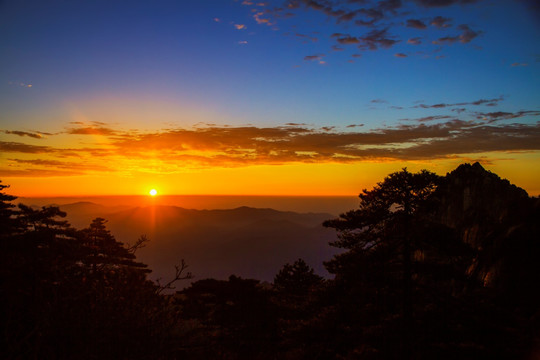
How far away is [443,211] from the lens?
211 feet

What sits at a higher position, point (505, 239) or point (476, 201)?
point (476, 201)

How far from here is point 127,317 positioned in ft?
35.8

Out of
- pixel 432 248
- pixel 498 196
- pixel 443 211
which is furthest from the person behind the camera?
pixel 443 211

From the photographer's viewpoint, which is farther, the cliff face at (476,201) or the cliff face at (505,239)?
the cliff face at (476,201)

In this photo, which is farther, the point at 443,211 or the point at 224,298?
the point at 443,211

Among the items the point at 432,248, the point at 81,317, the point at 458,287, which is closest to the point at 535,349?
the point at 432,248

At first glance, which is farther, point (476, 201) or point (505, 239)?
point (476, 201)

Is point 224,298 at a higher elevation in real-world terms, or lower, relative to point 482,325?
lower

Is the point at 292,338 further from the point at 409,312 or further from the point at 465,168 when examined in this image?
the point at 465,168

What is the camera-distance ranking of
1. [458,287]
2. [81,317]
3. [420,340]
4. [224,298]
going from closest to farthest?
[81,317] < [420,340] < [224,298] < [458,287]

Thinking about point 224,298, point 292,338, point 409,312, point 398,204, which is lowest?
point 224,298

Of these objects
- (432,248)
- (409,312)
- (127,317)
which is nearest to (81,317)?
(127,317)

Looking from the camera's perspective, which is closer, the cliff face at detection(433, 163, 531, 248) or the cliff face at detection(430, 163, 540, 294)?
the cliff face at detection(430, 163, 540, 294)

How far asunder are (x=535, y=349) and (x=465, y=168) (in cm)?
6375
